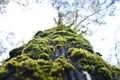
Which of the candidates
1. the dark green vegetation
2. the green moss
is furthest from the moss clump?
the green moss

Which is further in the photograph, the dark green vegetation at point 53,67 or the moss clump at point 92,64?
the moss clump at point 92,64

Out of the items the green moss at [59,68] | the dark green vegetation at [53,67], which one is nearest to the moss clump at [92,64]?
the dark green vegetation at [53,67]

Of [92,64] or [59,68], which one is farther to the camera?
[92,64]

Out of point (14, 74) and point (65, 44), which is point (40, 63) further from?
point (65, 44)

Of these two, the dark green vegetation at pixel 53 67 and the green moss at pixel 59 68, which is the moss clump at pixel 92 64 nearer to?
the dark green vegetation at pixel 53 67

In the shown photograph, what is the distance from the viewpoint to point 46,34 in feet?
25.6

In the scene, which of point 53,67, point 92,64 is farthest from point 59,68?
point 92,64

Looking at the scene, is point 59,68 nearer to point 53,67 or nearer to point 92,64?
point 53,67

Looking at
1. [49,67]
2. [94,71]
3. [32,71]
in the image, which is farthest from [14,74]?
[94,71]

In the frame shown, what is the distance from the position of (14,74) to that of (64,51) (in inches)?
81.9

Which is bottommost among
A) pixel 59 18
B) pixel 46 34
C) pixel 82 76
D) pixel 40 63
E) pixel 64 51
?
pixel 82 76

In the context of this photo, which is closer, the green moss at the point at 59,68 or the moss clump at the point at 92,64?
the green moss at the point at 59,68

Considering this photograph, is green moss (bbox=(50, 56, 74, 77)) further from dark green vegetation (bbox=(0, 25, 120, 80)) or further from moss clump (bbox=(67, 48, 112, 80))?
moss clump (bbox=(67, 48, 112, 80))

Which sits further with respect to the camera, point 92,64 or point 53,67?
point 92,64
